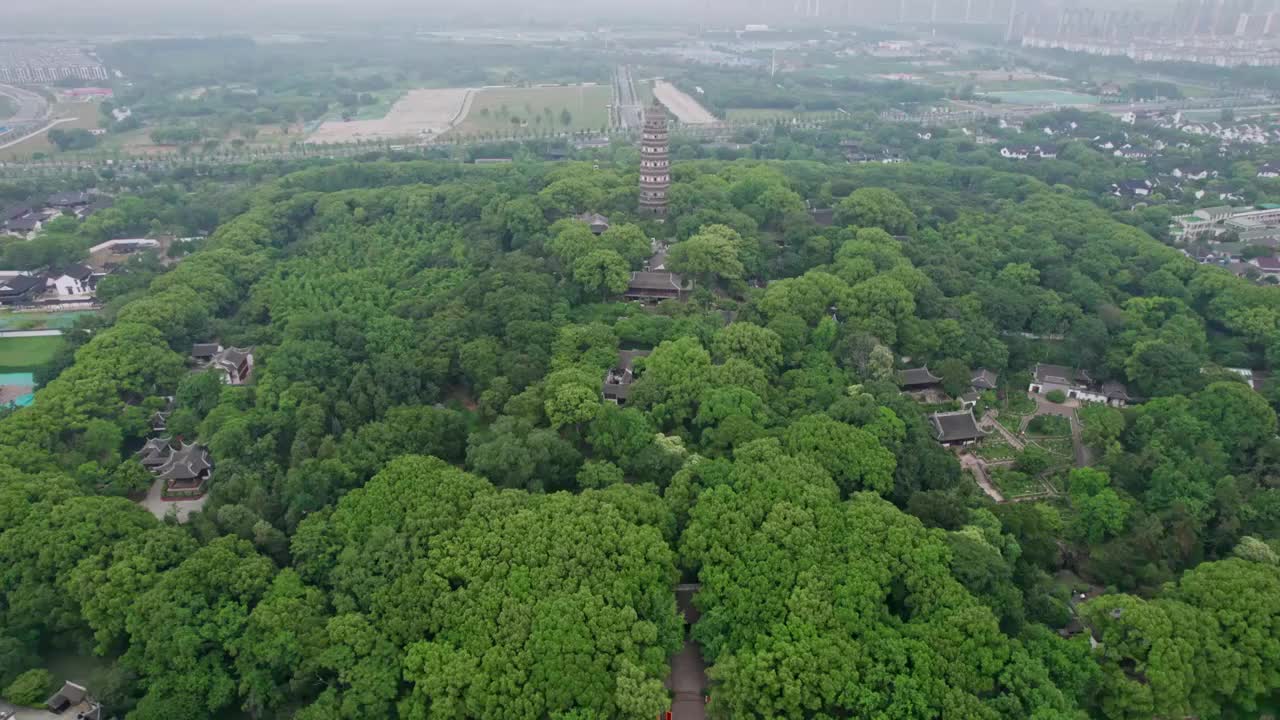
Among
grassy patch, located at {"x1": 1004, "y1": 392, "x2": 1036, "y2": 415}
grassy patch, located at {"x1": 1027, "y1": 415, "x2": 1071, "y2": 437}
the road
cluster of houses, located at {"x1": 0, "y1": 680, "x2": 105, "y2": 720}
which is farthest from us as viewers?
the road

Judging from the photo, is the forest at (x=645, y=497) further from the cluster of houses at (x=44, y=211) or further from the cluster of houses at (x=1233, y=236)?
the cluster of houses at (x=44, y=211)

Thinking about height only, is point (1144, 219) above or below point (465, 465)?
above

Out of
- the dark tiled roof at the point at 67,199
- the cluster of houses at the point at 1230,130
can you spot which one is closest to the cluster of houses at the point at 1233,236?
the cluster of houses at the point at 1230,130

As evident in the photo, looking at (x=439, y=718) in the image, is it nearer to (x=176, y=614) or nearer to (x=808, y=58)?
(x=176, y=614)

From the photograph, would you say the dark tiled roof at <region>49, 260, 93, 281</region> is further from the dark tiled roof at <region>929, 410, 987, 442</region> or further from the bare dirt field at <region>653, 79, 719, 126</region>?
the bare dirt field at <region>653, 79, 719, 126</region>

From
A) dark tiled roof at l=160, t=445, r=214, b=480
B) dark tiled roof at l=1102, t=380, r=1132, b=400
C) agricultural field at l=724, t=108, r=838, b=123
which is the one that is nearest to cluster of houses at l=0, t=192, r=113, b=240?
dark tiled roof at l=160, t=445, r=214, b=480

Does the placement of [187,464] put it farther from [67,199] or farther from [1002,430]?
[67,199]

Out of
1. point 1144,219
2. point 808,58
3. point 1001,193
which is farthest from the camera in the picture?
point 808,58

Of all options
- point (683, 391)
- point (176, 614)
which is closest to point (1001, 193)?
point (683, 391)
